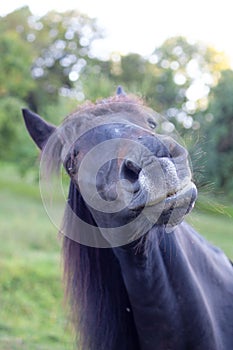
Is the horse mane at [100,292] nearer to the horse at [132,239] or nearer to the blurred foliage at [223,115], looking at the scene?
the horse at [132,239]

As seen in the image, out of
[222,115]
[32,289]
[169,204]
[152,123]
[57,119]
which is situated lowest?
[169,204]

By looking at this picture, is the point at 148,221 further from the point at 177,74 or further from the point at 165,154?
the point at 177,74

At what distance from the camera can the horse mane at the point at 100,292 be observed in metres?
2.74

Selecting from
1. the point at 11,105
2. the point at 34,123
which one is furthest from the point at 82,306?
the point at 11,105

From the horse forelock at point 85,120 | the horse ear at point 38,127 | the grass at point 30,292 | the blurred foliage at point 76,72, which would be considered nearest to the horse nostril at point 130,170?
the horse forelock at point 85,120

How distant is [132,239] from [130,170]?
344mm

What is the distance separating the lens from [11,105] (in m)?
25.1

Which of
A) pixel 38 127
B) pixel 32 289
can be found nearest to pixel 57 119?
pixel 32 289

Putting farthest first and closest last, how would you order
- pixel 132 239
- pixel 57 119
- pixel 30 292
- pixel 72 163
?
pixel 57 119 → pixel 30 292 → pixel 72 163 → pixel 132 239

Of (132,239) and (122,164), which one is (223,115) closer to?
(132,239)

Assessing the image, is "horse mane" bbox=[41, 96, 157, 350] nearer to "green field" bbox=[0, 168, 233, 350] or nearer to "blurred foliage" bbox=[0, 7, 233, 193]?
"green field" bbox=[0, 168, 233, 350]

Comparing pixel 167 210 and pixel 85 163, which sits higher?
pixel 85 163

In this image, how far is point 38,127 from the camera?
2.95 metres

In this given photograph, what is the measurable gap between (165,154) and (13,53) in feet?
80.5
